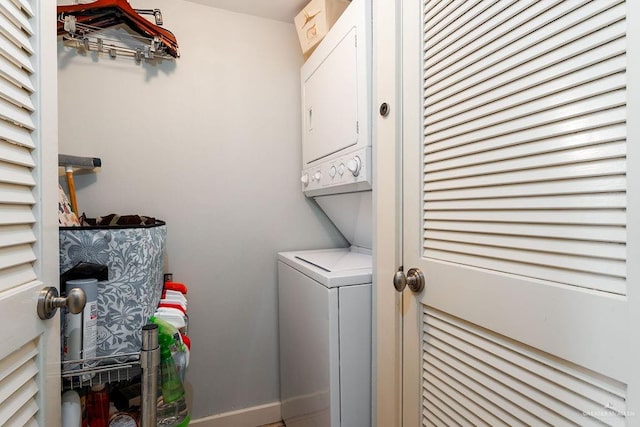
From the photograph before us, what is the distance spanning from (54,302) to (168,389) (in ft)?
1.89

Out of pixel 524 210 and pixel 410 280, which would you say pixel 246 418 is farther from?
pixel 524 210

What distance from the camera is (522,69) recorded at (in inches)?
27.7

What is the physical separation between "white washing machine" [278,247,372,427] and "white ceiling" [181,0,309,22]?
4.92ft

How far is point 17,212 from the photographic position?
2.26ft

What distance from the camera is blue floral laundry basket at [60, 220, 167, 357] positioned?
1.03 m

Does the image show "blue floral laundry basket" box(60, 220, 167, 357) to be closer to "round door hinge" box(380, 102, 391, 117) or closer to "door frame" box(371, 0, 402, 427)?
"door frame" box(371, 0, 402, 427)

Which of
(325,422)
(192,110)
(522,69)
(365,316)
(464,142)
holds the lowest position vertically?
(325,422)

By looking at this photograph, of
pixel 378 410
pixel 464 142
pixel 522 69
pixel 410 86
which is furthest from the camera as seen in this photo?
pixel 378 410

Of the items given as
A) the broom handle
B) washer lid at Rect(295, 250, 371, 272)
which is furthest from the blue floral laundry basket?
washer lid at Rect(295, 250, 371, 272)

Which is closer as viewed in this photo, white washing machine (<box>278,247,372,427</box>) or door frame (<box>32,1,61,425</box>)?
door frame (<box>32,1,61,425</box>)

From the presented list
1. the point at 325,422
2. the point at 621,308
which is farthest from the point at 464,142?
the point at 325,422

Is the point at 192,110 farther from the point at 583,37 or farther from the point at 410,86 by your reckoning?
the point at 583,37

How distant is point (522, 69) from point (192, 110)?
5.65 ft

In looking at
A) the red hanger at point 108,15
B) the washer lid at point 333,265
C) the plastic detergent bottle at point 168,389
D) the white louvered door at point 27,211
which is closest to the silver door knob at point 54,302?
the white louvered door at point 27,211
